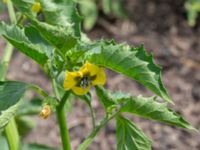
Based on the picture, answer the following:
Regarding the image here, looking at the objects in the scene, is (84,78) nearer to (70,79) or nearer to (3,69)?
(70,79)

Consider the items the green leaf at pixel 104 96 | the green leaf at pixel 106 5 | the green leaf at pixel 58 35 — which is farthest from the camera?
the green leaf at pixel 106 5

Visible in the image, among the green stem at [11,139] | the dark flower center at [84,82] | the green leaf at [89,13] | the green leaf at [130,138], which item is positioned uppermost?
the green leaf at [89,13]

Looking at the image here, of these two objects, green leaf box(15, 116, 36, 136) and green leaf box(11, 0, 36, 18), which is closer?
green leaf box(11, 0, 36, 18)

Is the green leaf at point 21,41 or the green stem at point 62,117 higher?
the green leaf at point 21,41

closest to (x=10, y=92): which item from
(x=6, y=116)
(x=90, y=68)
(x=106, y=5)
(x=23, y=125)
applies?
(x=6, y=116)

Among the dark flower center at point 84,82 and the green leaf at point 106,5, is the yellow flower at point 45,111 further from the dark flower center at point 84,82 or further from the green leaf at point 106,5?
the green leaf at point 106,5

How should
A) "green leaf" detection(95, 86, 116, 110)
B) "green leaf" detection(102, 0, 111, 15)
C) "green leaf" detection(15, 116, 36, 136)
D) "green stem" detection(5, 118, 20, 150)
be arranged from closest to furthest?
"green leaf" detection(95, 86, 116, 110) → "green stem" detection(5, 118, 20, 150) → "green leaf" detection(15, 116, 36, 136) → "green leaf" detection(102, 0, 111, 15)

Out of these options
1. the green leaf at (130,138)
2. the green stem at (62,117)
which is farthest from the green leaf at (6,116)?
the green leaf at (130,138)

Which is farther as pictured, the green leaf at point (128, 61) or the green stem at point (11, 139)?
the green stem at point (11, 139)

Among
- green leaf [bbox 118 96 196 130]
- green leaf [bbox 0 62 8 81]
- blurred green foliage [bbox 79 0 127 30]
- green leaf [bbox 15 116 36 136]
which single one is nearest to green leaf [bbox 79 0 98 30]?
blurred green foliage [bbox 79 0 127 30]

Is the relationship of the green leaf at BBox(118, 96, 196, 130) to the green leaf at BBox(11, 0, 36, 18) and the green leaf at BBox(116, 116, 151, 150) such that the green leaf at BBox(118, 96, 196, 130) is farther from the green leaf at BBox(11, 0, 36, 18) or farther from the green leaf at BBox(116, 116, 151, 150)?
the green leaf at BBox(11, 0, 36, 18)
